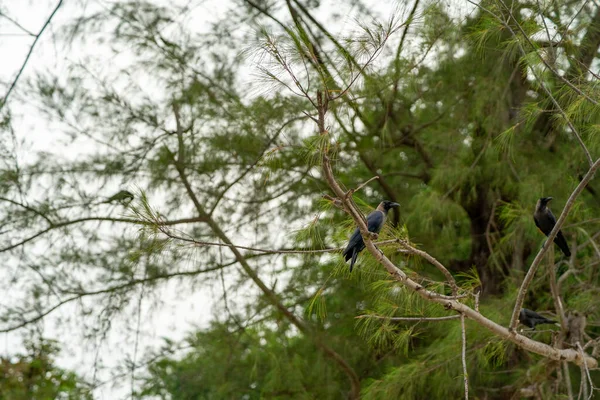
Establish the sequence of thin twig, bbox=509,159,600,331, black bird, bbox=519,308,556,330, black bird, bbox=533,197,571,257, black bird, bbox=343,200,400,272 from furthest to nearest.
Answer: black bird, bbox=519,308,556,330 < black bird, bbox=533,197,571,257 < black bird, bbox=343,200,400,272 < thin twig, bbox=509,159,600,331

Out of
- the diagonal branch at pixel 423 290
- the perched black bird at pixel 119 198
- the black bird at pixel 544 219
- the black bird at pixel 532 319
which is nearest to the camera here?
the diagonal branch at pixel 423 290

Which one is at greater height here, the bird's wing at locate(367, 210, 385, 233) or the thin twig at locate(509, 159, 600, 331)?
the bird's wing at locate(367, 210, 385, 233)

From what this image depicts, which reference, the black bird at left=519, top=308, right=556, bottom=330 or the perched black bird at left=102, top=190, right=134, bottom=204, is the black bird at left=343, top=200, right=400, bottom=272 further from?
the perched black bird at left=102, top=190, right=134, bottom=204

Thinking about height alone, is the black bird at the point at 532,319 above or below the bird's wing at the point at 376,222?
below

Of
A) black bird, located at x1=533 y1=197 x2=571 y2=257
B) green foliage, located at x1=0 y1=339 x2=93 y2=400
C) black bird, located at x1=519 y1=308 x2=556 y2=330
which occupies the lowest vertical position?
black bird, located at x1=519 y1=308 x2=556 y2=330

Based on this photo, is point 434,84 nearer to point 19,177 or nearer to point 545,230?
point 545,230

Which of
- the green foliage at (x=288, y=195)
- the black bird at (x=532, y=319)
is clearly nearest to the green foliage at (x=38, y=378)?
the green foliage at (x=288, y=195)

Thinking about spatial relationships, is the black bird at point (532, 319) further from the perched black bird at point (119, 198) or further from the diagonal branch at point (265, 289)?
the perched black bird at point (119, 198)

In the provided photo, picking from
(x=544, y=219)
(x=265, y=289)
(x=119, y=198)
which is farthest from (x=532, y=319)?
(x=119, y=198)

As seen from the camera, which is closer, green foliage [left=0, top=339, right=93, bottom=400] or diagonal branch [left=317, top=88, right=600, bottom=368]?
diagonal branch [left=317, top=88, right=600, bottom=368]

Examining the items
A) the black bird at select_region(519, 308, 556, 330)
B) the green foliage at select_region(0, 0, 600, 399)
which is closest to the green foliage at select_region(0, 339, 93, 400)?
the green foliage at select_region(0, 0, 600, 399)

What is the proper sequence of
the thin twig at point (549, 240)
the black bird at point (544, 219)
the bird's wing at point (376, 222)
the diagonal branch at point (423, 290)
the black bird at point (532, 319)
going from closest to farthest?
the diagonal branch at point (423, 290) < the thin twig at point (549, 240) < the bird's wing at point (376, 222) < the black bird at point (544, 219) < the black bird at point (532, 319)

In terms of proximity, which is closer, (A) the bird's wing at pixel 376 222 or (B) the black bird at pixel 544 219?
(A) the bird's wing at pixel 376 222

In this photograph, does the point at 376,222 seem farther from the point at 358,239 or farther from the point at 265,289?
the point at 265,289
